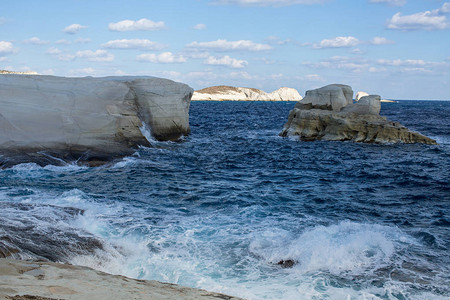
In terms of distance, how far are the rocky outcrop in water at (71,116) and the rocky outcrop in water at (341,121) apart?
37.5 feet

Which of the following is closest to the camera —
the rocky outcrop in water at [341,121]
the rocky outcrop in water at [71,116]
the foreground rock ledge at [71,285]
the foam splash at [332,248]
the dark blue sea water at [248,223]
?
the foreground rock ledge at [71,285]

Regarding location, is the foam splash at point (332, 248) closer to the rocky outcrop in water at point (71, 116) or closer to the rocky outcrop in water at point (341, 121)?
the rocky outcrop in water at point (71, 116)

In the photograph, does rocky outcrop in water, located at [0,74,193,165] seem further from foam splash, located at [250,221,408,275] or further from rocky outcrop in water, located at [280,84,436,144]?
foam splash, located at [250,221,408,275]

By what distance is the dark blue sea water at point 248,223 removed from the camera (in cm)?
823

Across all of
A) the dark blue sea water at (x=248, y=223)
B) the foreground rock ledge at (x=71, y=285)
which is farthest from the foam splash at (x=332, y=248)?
the foreground rock ledge at (x=71, y=285)

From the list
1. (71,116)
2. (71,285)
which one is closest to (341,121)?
(71,116)

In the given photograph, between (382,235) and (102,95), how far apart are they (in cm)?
1792

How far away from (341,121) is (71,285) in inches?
1041

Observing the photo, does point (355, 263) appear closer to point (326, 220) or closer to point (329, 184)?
point (326, 220)

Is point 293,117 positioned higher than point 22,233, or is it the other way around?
point 293,117

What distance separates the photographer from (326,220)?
1202 centimetres

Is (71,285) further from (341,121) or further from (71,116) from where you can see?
(341,121)

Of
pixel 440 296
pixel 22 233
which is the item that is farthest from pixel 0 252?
pixel 440 296

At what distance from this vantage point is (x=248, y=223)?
38.5 feet
